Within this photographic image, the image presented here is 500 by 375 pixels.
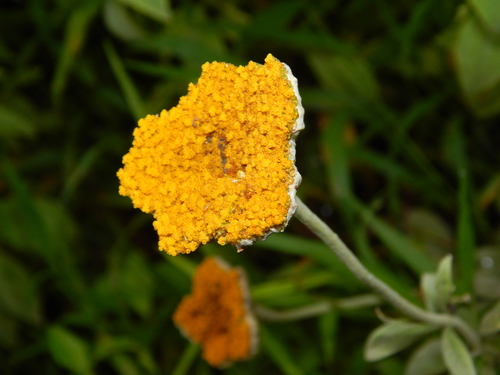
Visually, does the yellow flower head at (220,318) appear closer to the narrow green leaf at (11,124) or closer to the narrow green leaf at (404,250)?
the narrow green leaf at (404,250)

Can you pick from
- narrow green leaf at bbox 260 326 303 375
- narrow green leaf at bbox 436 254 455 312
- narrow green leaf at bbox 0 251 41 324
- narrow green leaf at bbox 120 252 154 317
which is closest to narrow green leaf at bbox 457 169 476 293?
narrow green leaf at bbox 436 254 455 312

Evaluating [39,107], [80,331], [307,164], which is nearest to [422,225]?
[307,164]

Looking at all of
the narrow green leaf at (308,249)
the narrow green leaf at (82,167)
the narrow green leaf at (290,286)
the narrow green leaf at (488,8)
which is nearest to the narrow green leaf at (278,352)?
the narrow green leaf at (290,286)

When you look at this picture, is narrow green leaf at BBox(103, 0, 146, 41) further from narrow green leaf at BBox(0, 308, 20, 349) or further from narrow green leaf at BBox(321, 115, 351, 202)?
narrow green leaf at BBox(0, 308, 20, 349)

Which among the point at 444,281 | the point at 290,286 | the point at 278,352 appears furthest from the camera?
the point at 290,286

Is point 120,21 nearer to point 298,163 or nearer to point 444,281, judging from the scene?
point 298,163

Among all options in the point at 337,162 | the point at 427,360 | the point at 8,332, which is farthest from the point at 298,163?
the point at 8,332
